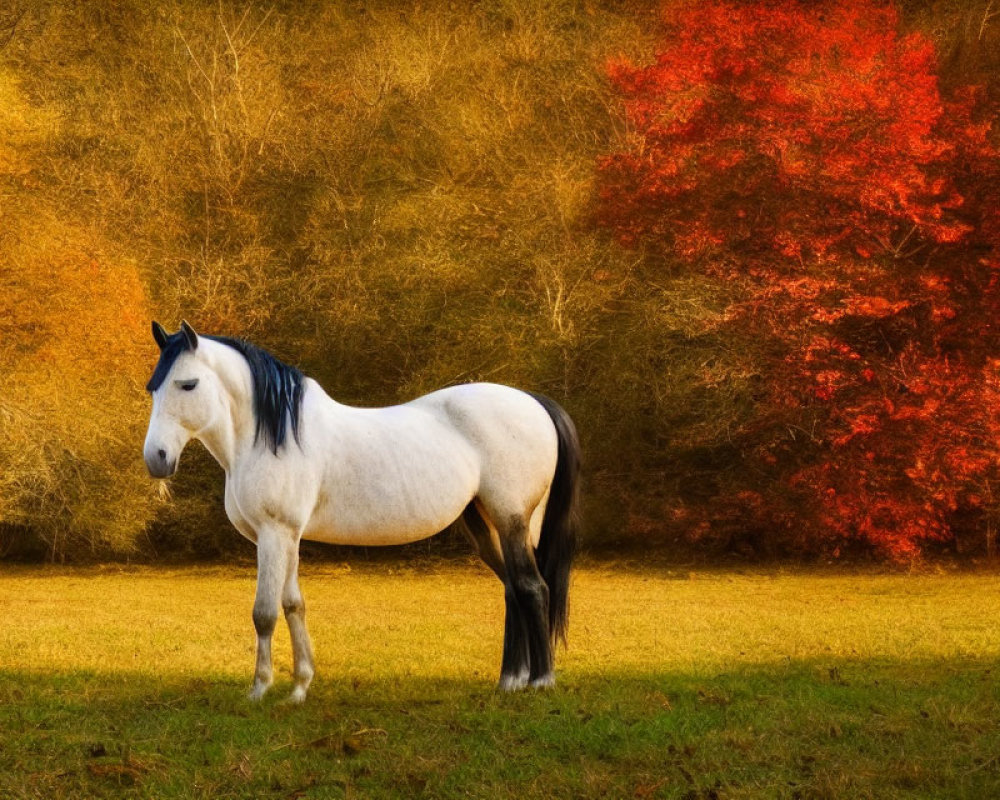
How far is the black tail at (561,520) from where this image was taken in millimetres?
6652

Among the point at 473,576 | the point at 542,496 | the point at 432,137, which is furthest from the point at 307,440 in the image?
the point at 432,137

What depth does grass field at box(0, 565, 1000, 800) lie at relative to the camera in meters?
4.62

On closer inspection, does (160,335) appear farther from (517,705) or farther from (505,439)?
(517,705)

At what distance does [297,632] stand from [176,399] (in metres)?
1.35

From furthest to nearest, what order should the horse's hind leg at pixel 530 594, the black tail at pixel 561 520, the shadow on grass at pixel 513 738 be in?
1. the black tail at pixel 561 520
2. the horse's hind leg at pixel 530 594
3. the shadow on grass at pixel 513 738

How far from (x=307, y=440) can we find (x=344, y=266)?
400 inches

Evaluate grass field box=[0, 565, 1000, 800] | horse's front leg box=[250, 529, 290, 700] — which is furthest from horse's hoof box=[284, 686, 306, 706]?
horse's front leg box=[250, 529, 290, 700]

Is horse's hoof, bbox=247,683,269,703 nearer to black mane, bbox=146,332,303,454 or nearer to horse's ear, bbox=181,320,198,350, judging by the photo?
black mane, bbox=146,332,303,454

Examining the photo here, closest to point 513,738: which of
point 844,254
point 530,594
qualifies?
point 530,594

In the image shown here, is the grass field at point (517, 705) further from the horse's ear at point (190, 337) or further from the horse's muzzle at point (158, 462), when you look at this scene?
the horse's ear at point (190, 337)

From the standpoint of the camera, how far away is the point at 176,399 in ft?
19.2

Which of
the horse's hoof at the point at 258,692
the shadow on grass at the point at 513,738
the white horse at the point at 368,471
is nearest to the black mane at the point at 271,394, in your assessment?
the white horse at the point at 368,471

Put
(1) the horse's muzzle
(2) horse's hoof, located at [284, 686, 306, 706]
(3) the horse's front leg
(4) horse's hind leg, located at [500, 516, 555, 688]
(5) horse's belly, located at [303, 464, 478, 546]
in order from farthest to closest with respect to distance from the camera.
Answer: (4) horse's hind leg, located at [500, 516, 555, 688] → (5) horse's belly, located at [303, 464, 478, 546] → (2) horse's hoof, located at [284, 686, 306, 706] → (3) the horse's front leg → (1) the horse's muzzle

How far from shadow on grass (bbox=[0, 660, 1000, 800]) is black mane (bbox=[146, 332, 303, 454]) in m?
1.34
